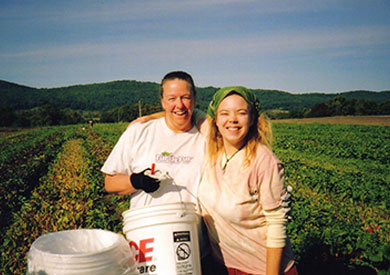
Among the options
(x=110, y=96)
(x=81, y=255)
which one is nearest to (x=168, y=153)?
(x=81, y=255)

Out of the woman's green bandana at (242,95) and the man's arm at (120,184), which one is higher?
the woman's green bandana at (242,95)

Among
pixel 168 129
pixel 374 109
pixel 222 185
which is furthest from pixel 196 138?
pixel 374 109

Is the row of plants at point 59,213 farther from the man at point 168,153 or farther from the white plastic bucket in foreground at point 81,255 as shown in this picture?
the white plastic bucket in foreground at point 81,255

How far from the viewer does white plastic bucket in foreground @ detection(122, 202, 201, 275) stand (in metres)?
2.01

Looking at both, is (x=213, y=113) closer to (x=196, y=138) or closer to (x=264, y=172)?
(x=196, y=138)

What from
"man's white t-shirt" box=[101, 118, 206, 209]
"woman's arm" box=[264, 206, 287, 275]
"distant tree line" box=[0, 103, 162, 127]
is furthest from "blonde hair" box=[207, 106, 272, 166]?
"distant tree line" box=[0, 103, 162, 127]

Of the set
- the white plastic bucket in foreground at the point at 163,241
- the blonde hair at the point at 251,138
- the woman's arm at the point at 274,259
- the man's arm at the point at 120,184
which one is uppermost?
the blonde hair at the point at 251,138

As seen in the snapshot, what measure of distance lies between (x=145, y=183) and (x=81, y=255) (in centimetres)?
81

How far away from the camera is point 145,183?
7.91 ft

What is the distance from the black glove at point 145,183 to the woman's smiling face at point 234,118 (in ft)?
2.01

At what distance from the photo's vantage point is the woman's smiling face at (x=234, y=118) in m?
2.39

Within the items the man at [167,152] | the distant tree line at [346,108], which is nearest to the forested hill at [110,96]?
the distant tree line at [346,108]

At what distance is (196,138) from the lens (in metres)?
2.87

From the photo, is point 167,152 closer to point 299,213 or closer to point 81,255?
point 81,255
